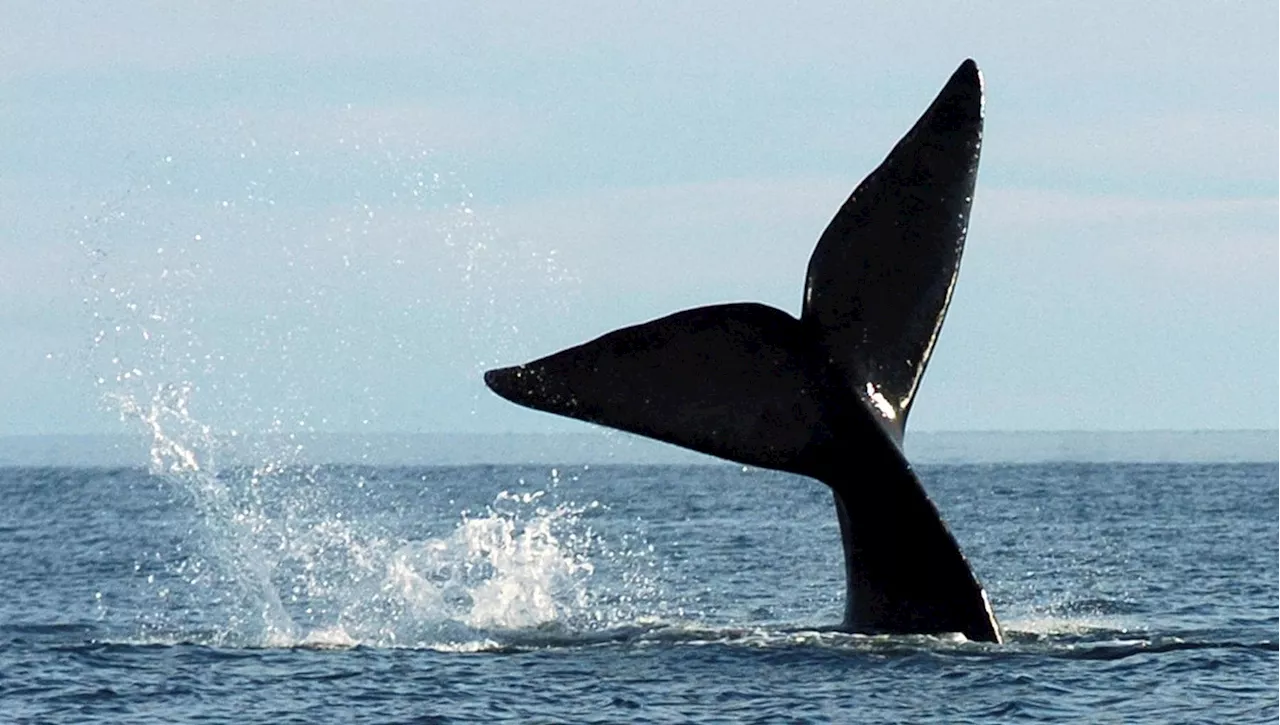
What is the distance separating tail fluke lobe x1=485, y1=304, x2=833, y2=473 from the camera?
504 inches

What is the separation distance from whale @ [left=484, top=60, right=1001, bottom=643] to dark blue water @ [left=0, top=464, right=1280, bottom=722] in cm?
118

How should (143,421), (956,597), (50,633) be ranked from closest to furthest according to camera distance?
(956,597) < (50,633) < (143,421)

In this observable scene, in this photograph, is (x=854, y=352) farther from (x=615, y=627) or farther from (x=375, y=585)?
(x=375, y=585)

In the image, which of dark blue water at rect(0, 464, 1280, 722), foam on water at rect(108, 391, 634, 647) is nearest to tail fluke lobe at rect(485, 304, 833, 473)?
dark blue water at rect(0, 464, 1280, 722)

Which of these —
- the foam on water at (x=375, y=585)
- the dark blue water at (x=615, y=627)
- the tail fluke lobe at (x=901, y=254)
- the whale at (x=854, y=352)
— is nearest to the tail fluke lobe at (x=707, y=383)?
the whale at (x=854, y=352)

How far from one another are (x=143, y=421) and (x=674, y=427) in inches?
326

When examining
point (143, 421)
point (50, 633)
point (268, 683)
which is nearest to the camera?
point (268, 683)

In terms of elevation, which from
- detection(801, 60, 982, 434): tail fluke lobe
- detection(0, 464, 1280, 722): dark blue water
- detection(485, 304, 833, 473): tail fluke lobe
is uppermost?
detection(801, 60, 982, 434): tail fluke lobe

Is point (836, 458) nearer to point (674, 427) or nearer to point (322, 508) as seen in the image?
point (674, 427)

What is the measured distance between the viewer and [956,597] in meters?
14.0

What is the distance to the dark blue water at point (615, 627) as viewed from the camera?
543 inches

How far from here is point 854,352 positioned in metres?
13.4

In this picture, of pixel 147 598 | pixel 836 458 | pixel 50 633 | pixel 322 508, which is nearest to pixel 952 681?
pixel 836 458

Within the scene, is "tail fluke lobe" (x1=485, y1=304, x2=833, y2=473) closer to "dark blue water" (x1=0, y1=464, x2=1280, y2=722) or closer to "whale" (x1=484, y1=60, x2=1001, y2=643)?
"whale" (x1=484, y1=60, x2=1001, y2=643)
